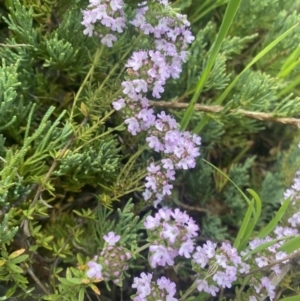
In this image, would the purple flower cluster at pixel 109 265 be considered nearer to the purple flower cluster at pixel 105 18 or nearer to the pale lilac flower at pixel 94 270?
the pale lilac flower at pixel 94 270

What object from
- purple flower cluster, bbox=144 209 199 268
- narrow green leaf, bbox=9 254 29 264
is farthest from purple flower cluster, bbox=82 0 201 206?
narrow green leaf, bbox=9 254 29 264

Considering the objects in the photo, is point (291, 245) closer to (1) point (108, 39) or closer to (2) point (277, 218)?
(2) point (277, 218)

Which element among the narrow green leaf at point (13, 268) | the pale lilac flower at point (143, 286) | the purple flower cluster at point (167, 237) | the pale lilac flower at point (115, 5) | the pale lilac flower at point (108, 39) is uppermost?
the pale lilac flower at point (115, 5)

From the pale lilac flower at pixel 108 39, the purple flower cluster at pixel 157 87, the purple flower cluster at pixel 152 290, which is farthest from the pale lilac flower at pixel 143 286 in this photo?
the pale lilac flower at pixel 108 39

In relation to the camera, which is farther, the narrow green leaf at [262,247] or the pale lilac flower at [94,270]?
the narrow green leaf at [262,247]

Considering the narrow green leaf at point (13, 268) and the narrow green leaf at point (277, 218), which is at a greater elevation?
the narrow green leaf at point (277, 218)

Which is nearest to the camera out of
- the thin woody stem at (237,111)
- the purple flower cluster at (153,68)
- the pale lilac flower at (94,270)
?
the pale lilac flower at (94,270)

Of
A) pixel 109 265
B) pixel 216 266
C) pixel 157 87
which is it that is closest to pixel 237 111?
pixel 157 87

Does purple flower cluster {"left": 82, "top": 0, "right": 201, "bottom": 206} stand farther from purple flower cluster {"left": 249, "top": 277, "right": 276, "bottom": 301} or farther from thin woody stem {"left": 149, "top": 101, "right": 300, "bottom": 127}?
purple flower cluster {"left": 249, "top": 277, "right": 276, "bottom": 301}
